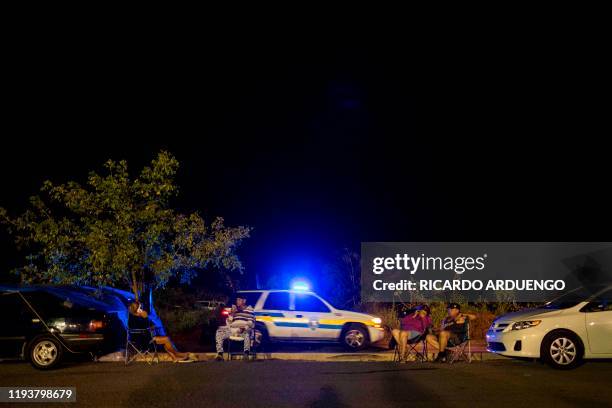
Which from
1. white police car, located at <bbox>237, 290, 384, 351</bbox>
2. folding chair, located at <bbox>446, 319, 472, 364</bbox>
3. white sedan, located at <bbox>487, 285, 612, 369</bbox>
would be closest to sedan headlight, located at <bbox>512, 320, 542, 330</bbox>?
white sedan, located at <bbox>487, 285, 612, 369</bbox>

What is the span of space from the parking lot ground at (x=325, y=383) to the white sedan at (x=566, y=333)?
0.30 metres

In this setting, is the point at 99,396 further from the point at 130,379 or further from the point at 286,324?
the point at 286,324

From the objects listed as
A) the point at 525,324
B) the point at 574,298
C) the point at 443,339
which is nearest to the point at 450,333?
the point at 443,339

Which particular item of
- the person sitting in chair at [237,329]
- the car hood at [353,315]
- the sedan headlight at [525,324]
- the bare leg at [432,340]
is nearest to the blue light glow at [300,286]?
the car hood at [353,315]

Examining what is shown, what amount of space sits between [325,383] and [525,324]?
13.7ft

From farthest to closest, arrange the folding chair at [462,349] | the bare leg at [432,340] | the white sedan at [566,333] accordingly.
Result: the bare leg at [432,340], the folding chair at [462,349], the white sedan at [566,333]

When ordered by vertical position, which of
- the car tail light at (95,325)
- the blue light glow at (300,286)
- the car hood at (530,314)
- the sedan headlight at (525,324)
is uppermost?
the blue light glow at (300,286)

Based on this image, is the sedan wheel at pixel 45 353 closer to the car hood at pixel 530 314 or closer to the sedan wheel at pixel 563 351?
the car hood at pixel 530 314

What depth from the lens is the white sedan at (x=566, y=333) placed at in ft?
41.9

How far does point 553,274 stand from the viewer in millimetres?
23125

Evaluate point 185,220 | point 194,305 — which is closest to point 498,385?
point 185,220

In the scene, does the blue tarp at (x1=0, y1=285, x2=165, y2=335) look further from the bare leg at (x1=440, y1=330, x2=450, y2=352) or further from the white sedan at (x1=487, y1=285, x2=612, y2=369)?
the white sedan at (x1=487, y1=285, x2=612, y2=369)

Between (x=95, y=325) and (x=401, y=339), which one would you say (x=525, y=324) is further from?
(x=95, y=325)

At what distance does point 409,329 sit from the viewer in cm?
1441
